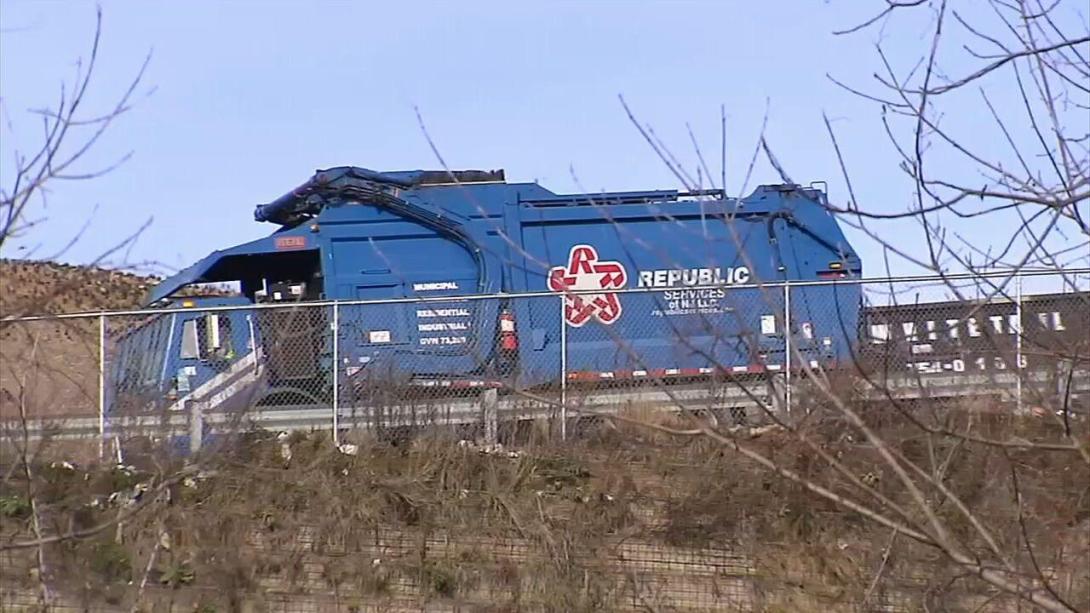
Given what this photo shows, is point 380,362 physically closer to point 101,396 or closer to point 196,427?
point 101,396

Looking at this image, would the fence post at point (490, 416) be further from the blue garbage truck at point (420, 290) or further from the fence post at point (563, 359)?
the fence post at point (563, 359)

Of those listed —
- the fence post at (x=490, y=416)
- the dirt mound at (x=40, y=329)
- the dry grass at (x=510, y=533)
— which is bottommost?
the dry grass at (x=510, y=533)

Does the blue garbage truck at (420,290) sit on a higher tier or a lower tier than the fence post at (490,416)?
higher

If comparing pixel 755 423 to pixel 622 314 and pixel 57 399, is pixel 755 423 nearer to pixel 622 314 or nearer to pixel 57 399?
pixel 57 399

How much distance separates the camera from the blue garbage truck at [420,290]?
15.6m

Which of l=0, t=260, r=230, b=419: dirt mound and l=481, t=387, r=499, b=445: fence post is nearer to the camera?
l=0, t=260, r=230, b=419: dirt mound

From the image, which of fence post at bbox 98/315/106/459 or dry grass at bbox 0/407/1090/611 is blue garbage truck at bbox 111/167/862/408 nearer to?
fence post at bbox 98/315/106/459

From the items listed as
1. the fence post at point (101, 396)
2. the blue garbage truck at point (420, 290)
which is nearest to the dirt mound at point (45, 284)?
the fence post at point (101, 396)

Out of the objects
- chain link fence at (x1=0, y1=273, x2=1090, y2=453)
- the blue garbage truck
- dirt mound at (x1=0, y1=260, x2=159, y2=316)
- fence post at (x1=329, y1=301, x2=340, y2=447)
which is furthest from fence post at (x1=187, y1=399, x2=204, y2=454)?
dirt mound at (x1=0, y1=260, x2=159, y2=316)

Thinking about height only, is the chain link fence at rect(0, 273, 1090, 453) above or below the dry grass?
above

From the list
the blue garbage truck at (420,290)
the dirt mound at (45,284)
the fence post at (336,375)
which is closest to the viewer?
the dirt mound at (45,284)

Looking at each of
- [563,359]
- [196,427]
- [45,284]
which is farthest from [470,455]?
[45,284]

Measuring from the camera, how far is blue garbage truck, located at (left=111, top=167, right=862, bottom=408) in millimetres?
15625

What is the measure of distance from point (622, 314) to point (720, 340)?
11.8 metres
